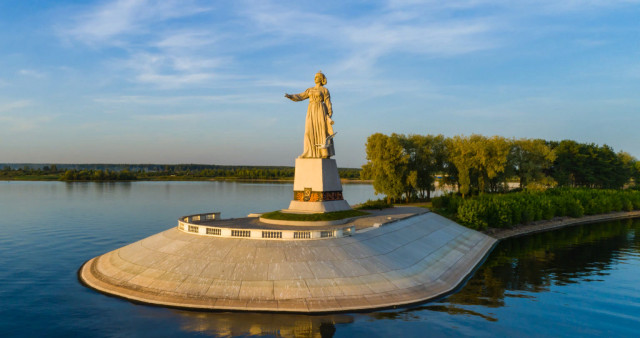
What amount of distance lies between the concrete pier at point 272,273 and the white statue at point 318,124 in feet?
41.3

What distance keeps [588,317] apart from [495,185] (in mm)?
62426

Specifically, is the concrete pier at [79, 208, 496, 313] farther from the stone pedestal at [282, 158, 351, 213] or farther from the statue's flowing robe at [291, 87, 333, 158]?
the statue's flowing robe at [291, 87, 333, 158]

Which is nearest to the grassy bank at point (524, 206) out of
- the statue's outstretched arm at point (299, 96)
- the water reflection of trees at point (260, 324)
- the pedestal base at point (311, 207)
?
the pedestal base at point (311, 207)

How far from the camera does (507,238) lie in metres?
58.8

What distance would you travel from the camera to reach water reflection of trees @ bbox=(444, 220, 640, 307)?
31312mm

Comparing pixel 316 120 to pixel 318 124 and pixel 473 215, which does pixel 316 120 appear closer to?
pixel 318 124

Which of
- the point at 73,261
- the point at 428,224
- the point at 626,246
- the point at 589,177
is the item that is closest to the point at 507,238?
the point at 626,246

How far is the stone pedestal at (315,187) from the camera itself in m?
42.4

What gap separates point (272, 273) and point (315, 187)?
17.0 meters

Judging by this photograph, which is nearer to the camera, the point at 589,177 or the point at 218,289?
the point at 218,289

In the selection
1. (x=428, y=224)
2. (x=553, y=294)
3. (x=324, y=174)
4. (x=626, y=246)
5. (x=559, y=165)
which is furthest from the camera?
(x=559, y=165)

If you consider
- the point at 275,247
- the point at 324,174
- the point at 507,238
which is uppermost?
the point at 324,174

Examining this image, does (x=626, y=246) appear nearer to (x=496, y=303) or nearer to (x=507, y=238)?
(x=507, y=238)

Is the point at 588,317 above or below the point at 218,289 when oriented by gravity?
below
